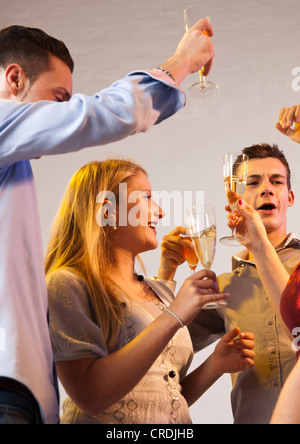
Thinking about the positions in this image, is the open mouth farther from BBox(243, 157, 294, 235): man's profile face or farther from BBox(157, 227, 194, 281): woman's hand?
BBox(157, 227, 194, 281): woman's hand

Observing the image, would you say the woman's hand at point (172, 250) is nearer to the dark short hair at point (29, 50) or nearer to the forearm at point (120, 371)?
the forearm at point (120, 371)

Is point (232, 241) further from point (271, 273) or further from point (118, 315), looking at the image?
point (118, 315)

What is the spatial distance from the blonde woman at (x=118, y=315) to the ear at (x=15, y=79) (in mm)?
426

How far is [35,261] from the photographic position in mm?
940

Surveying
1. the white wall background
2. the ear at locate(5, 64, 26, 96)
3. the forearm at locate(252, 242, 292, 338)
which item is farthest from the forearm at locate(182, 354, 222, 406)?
the white wall background

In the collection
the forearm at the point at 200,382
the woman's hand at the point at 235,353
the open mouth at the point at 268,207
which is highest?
the open mouth at the point at 268,207

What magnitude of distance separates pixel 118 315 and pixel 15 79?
569mm

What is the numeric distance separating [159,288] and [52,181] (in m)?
1.83

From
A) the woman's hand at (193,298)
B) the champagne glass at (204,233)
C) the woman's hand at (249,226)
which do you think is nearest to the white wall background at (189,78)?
the woman's hand at (249,226)

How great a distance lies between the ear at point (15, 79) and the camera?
105 cm

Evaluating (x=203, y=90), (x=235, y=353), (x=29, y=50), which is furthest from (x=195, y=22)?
(x=235, y=353)

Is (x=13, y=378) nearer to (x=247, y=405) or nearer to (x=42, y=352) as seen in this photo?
(x=42, y=352)

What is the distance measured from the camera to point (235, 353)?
1343 mm

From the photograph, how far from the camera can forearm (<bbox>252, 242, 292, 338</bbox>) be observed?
54.6 inches
